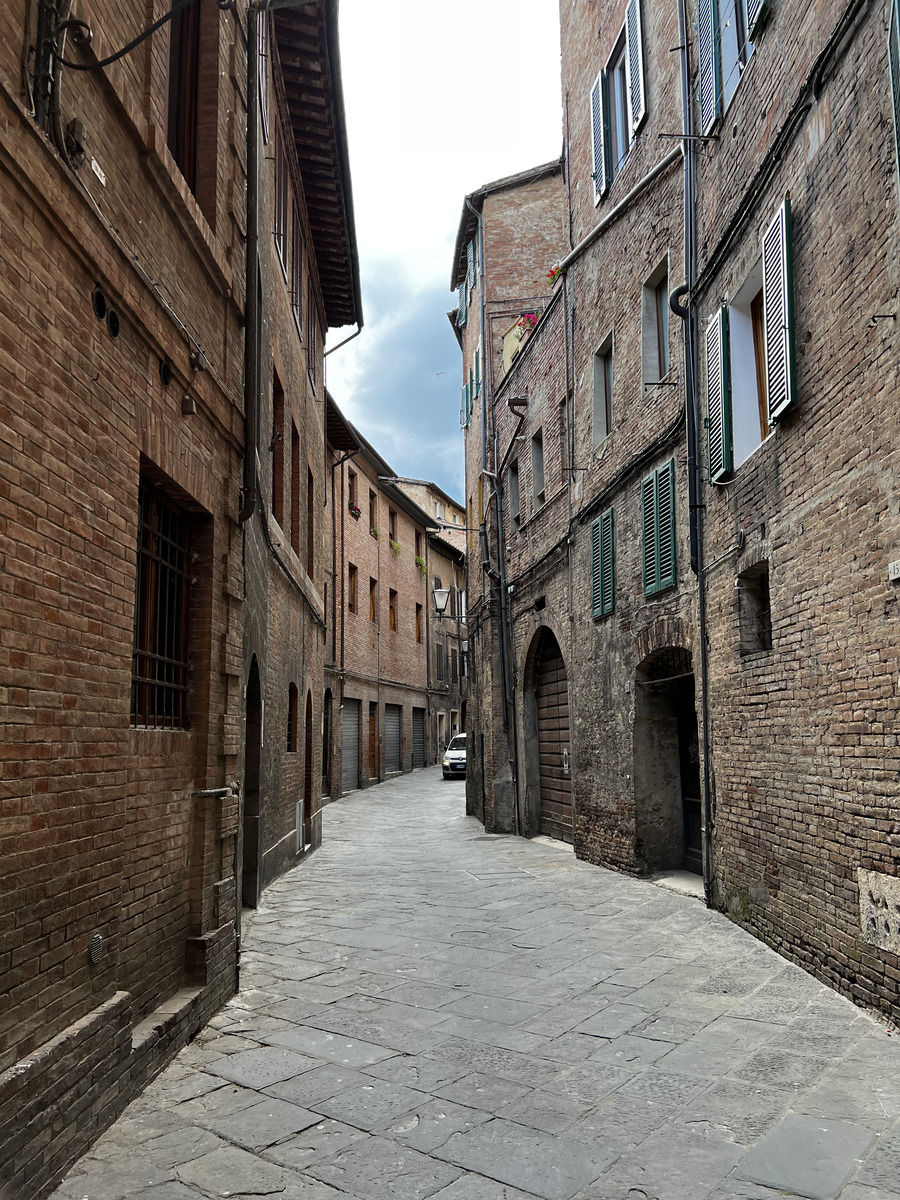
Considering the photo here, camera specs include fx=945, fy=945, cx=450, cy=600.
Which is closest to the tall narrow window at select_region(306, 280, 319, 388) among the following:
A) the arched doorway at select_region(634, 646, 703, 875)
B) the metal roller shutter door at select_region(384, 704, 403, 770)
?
the arched doorway at select_region(634, 646, 703, 875)

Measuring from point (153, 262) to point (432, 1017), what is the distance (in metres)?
4.12

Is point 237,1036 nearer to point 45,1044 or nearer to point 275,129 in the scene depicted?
point 45,1044

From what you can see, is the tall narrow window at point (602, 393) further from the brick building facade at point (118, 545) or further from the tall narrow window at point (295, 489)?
the brick building facade at point (118, 545)

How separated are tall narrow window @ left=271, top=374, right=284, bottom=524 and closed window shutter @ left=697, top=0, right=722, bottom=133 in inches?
187

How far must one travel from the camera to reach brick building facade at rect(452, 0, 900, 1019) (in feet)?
16.8

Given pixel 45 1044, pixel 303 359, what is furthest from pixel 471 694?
pixel 45 1044

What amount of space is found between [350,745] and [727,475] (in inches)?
757

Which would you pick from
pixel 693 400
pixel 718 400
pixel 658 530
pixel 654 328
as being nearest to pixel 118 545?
pixel 718 400

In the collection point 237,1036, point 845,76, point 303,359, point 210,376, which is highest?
point 303,359

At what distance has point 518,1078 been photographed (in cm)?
409

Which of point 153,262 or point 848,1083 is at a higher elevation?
point 153,262

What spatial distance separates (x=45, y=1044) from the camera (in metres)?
3.20

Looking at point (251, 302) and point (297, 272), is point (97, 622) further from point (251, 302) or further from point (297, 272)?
point (297, 272)

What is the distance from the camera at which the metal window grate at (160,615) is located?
4.75 m
